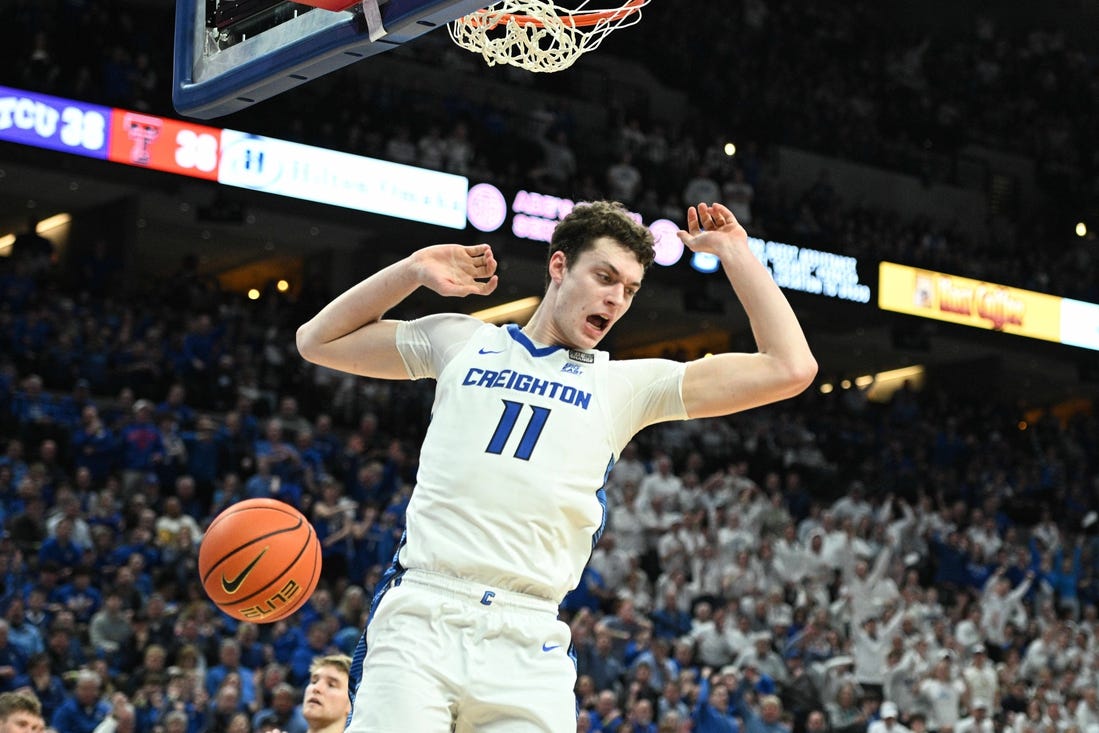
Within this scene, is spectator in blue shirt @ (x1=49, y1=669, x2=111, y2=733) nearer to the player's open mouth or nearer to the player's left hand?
the player's open mouth

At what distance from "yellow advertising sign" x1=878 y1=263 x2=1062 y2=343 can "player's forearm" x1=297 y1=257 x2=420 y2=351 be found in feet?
65.9

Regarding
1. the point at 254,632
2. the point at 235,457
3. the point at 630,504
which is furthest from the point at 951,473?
the point at 254,632

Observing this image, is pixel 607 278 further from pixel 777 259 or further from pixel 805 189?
pixel 805 189

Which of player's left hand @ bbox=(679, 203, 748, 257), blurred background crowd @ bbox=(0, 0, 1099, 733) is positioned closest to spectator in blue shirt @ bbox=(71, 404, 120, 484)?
blurred background crowd @ bbox=(0, 0, 1099, 733)

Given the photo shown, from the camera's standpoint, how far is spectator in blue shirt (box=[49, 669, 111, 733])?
11383 millimetres

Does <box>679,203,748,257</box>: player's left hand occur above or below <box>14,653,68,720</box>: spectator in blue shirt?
above

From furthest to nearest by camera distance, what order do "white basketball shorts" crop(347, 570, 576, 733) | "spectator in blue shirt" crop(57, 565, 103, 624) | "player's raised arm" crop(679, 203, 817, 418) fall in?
"spectator in blue shirt" crop(57, 565, 103, 624)
"player's raised arm" crop(679, 203, 817, 418)
"white basketball shorts" crop(347, 570, 576, 733)

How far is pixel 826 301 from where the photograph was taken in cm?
2305

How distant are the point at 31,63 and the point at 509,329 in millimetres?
15619

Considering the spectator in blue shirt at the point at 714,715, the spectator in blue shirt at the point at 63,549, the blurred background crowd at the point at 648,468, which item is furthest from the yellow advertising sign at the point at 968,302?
the spectator in blue shirt at the point at 63,549

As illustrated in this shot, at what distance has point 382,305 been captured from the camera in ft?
13.9

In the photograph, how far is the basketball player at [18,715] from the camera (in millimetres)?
6566

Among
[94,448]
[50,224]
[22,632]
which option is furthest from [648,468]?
[50,224]

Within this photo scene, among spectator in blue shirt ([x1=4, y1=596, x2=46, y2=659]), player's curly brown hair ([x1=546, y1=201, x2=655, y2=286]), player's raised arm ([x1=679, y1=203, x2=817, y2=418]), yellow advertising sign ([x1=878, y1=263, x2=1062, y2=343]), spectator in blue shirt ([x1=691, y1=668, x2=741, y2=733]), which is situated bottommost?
spectator in blue shirt ([x1=691, y1=668, x2=741, y2=733])
